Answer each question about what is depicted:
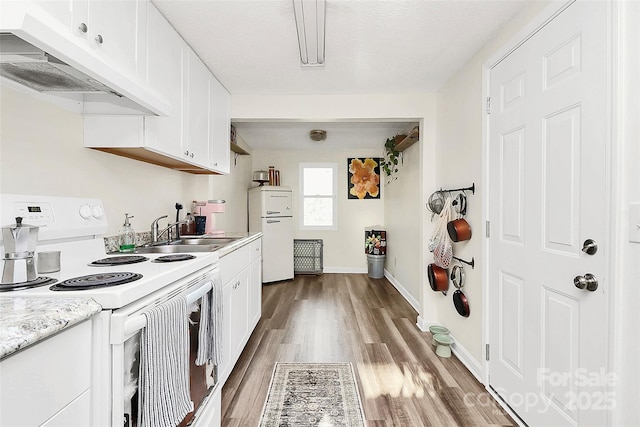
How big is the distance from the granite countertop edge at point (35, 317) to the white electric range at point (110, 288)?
0.18ft

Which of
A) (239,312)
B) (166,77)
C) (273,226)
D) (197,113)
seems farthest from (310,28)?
(273,226)

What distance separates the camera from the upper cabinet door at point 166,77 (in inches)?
64.7

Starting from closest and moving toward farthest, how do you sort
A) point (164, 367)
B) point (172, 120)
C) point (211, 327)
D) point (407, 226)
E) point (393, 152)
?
1. point (164, 367)
2. point (211, 327)
3. point (172, 120)
4. point (407, 226)
5. point (393, 152)

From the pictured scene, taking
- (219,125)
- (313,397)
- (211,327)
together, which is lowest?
(313,397)

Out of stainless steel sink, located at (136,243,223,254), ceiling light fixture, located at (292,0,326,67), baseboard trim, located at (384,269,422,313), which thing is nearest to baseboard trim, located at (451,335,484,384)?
baseboard trim, located at (384,269,422,313)

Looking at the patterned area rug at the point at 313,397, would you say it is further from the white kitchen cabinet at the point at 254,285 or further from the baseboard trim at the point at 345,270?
the baseboard trim at the point at 345,270

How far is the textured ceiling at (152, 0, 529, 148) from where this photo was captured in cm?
171

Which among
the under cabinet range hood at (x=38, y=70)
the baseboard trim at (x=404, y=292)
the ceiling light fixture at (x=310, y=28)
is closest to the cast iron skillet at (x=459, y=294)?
the baseboard trim at (x=404, y=292)

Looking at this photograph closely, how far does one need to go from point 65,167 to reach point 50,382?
48.4 inches

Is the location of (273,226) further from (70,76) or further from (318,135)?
(70,76)

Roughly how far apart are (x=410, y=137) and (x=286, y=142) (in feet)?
7.76

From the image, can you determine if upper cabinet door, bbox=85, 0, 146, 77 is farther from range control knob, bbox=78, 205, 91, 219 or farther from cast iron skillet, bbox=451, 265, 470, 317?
cast iron skillet, bbox=451, 265, 470, 317

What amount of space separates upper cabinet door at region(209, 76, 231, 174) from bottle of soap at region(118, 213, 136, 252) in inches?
35.0

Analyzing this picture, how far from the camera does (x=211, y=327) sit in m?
1.48
